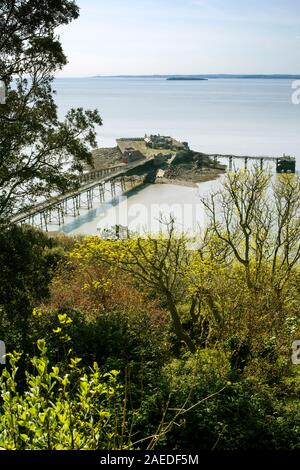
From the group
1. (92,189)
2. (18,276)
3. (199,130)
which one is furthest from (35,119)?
(199,130)

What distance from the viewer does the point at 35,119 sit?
12.1 m

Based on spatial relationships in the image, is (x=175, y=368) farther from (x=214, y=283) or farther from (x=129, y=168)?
(x=129, y=168)

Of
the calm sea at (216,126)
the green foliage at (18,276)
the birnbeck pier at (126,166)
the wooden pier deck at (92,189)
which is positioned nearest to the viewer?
the green foliage at (18,276)

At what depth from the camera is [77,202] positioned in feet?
146

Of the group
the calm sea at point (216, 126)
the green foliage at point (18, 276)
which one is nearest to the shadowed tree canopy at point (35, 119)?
the green foliage at point (18, 276)

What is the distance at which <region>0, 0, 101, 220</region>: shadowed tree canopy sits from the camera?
11430mm

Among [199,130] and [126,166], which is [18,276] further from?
[199,130]

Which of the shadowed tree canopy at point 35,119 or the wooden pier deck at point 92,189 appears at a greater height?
the shadowed tree canopy at point 35,119

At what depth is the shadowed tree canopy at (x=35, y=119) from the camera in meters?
11.4

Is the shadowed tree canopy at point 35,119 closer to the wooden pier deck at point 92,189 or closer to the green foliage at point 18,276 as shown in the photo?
the green foliage at point 18,276

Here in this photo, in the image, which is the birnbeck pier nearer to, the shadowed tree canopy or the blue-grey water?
the blue-grey water

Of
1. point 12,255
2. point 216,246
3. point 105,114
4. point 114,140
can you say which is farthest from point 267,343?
point 105,114

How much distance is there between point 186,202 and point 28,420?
128 feet

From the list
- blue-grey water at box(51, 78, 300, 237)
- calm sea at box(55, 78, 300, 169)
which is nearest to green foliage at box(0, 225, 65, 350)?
blue-grey water at box(51, 78, 300, 237)
